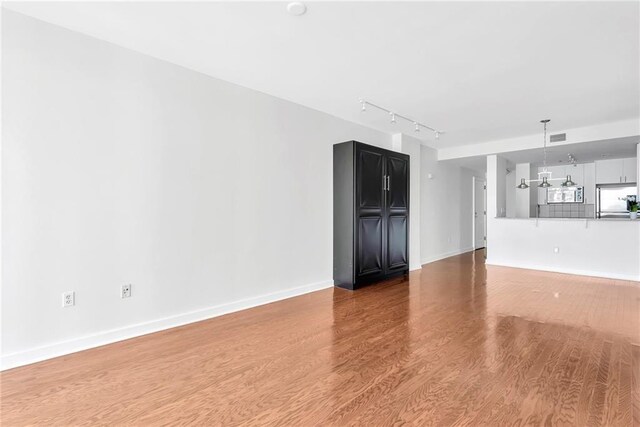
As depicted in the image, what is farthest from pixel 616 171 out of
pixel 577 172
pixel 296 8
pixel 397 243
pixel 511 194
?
pixel 296 8

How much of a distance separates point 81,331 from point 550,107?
19.2 ft

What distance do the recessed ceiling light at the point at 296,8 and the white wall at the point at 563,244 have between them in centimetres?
579

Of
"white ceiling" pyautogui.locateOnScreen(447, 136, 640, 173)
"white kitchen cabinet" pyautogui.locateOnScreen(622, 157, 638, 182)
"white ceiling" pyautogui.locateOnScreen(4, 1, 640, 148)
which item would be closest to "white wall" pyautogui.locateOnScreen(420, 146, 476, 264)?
"white ceiling" pyautogui.locateOnScreen(447, 136, 640, 173)

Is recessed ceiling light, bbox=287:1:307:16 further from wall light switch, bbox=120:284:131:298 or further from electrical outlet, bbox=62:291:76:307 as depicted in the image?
electrical outlet, bbox=62:291:76:307

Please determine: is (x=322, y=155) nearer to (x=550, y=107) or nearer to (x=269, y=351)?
(x=269, y=351)

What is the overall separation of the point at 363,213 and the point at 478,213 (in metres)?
5.90

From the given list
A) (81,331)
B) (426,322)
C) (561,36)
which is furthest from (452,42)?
(81,331)

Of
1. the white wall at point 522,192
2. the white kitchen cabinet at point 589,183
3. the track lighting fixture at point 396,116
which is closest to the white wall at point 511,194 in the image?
the white wall at point 522,192

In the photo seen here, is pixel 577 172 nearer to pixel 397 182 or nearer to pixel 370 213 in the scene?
pixel 397 182

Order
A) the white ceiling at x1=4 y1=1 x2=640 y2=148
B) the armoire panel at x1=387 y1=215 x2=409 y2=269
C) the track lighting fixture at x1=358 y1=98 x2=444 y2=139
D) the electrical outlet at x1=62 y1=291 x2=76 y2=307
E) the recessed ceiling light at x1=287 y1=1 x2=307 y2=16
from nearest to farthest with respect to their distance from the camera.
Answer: the recessed ceiling light at x1=287 y1=1 x2=307 y2=16
the white ceiling at x1=4 y1=1 x2=640 y2=148
the electrical outlet at x1=62 y1=291 x2=76 y2=307
the track lighting fixture at x1=358 y1=98 x2=444 y2=139
the armoire panel at x1=387 y1=215 x2=409 y2=269

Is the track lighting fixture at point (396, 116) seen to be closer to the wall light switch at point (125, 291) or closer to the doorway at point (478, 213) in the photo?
the wall light switch at point (125, 291)

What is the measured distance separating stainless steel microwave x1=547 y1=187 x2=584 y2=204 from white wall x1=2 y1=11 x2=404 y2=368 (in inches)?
289

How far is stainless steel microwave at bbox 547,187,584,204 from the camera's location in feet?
25.0

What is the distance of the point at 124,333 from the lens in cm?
284
